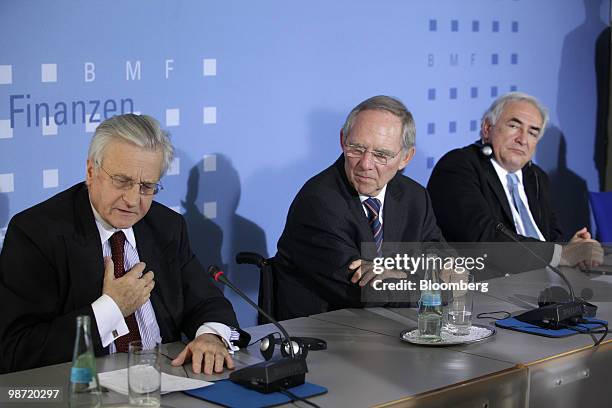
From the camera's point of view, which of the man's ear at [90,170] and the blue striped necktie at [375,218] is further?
the blue striped necktie at [375,218]

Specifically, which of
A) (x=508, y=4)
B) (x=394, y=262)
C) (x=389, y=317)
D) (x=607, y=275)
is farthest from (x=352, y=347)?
(x=508, y=4)

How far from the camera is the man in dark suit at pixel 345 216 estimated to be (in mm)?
3443

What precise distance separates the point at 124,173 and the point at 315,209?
94 cm

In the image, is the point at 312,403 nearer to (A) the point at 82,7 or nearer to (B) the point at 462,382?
(B) the point at 462,382

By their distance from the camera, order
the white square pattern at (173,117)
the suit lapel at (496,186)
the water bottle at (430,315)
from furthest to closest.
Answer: the suit lapel at (496,186), the white square pattern at (173,117), the water bottle at (430,315)

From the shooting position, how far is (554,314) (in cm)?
304

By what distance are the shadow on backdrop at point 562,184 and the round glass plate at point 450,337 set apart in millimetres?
3073

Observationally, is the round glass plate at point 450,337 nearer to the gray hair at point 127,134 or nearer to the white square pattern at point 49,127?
the gray hair at point 127,134

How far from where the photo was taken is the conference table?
2387mm

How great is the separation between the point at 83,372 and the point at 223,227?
7.47 ft

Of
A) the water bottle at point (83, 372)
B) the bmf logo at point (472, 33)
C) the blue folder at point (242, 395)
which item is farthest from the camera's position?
the bmf logo at point (472, 33)

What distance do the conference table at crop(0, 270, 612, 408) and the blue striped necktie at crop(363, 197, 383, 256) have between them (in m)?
Result: 0.34

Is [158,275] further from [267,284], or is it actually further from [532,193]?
[532,193]

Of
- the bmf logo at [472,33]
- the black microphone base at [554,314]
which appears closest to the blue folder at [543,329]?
the black microphone base at [554,314]
